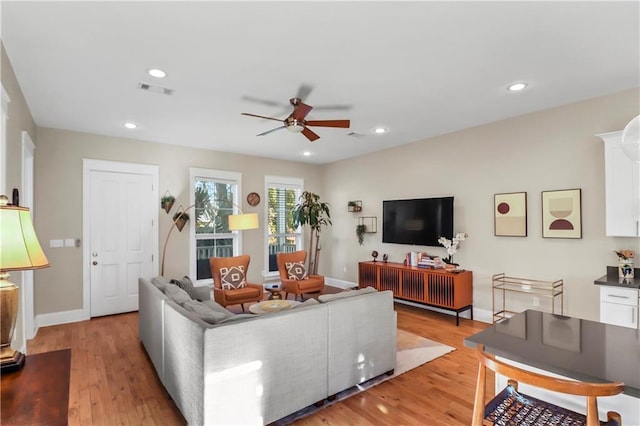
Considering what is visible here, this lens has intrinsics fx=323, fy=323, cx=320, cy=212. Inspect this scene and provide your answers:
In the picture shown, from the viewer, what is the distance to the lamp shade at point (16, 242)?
1.50 m

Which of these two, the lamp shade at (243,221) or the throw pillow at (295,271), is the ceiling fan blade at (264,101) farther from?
the throw pillow at (295,271)

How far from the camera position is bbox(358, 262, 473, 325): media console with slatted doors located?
4422 mm

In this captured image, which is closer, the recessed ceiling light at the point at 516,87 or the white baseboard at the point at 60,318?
the recessed ceiling light at the point at 516,87

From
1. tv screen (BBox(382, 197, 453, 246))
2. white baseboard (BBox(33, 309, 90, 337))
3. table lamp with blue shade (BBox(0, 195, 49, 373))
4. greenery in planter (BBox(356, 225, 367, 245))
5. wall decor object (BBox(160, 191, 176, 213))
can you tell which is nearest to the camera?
table lamp with blue shade (BBox(0, 195, 49, 373))

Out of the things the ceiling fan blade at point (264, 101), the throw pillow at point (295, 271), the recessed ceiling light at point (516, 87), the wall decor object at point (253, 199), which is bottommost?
the throw pillow at point (295, 271)

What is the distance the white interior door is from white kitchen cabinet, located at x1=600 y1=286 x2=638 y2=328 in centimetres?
586

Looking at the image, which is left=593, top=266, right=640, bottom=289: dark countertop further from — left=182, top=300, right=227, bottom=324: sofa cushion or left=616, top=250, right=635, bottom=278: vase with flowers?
left=182, top=300, right=227, bottom=324: sofa cushion

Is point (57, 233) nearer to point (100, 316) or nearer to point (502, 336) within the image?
point (100, 316)

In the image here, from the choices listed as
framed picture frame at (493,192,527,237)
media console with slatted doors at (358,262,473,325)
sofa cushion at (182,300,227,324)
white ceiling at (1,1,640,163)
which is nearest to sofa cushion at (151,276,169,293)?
sofa cushion at (182,300,227,324)

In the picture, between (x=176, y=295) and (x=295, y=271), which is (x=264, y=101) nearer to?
(x=176, y=295)

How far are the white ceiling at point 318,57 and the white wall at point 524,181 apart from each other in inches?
10.9

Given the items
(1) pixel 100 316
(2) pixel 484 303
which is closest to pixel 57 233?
(1) pixel 100 316

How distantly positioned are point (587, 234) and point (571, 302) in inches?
31.5

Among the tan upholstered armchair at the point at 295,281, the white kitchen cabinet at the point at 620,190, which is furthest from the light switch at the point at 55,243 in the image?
the white kitchen cabinet at the point at 620,190
